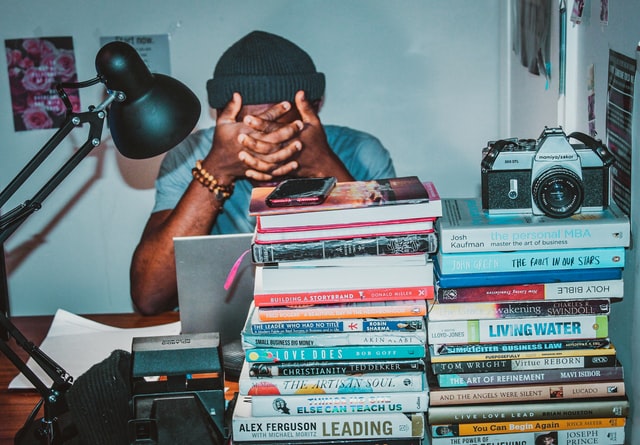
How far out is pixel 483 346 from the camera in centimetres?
121

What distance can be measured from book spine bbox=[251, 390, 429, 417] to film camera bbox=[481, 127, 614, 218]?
0.31m

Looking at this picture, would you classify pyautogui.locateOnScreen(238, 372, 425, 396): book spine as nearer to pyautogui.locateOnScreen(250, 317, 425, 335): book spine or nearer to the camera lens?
pyautogui.locateOnScreen(250, 317, 425, 335): book spine

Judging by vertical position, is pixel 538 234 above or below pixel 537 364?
above

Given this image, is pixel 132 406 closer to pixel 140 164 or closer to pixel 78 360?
pixel 78 360

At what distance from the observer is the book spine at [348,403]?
1.20 meters

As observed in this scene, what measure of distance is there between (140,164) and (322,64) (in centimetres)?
64

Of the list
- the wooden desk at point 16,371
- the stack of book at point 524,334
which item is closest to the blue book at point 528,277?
the stack of book at point 524,334

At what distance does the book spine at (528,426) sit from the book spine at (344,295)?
0.67ft

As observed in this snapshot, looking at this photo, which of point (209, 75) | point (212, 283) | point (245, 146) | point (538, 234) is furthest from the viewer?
point (209, 75)

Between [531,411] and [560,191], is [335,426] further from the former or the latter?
[560,191]

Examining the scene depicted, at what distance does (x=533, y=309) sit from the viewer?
120 cm

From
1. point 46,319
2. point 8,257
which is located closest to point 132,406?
point 46,319

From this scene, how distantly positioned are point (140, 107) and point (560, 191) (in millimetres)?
650

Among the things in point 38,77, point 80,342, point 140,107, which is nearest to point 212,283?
point 80,342
